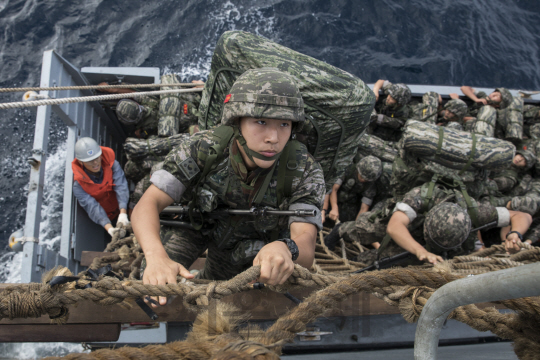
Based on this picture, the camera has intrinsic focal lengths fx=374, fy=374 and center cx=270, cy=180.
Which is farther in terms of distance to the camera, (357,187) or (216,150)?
(357,187)

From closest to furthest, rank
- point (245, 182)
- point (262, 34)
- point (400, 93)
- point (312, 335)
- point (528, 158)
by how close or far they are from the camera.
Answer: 1. point (245, 182)
2. point (312, 335)
3. point (528, 158)
4. point (400, 93)
5. point (262, 34)

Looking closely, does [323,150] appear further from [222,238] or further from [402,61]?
[402,61]

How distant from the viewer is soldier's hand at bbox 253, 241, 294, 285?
166cm

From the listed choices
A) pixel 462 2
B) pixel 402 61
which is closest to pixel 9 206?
pixel 402 61

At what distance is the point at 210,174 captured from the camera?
2537mm

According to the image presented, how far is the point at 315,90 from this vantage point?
294cm

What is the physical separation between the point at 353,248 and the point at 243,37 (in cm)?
373

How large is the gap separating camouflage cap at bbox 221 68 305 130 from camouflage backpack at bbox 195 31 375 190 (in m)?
0.70

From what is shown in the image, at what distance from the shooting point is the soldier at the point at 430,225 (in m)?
3.85

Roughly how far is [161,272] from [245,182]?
34.7 inches

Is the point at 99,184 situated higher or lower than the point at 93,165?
lower

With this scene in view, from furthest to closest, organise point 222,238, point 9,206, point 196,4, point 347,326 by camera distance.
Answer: point 196,4 < point 9,206 < point 347,326 < point 222,238

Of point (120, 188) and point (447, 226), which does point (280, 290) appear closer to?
point (447, 226)

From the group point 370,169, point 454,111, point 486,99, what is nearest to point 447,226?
point 370,169
